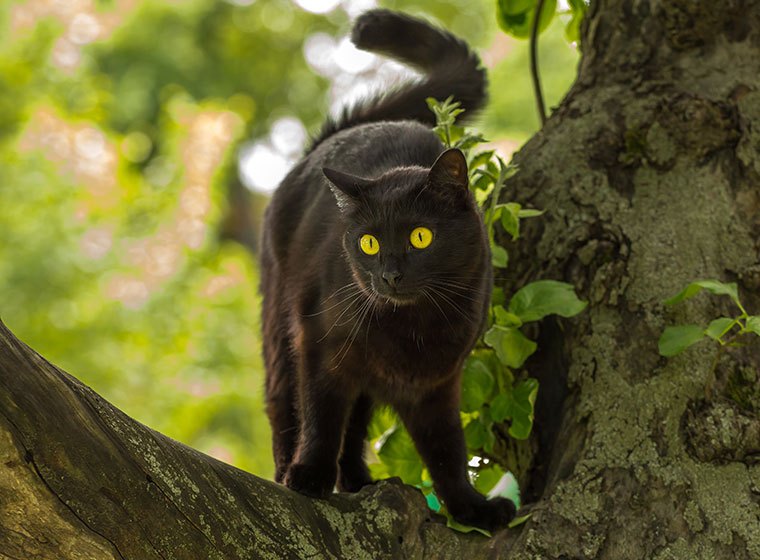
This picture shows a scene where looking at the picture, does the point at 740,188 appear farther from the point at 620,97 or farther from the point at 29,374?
the point at 29,374

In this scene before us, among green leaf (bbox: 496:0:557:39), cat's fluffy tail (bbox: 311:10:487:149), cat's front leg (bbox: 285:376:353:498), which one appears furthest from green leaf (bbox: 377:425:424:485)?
green leaf (bbox: 496:0:557:39)

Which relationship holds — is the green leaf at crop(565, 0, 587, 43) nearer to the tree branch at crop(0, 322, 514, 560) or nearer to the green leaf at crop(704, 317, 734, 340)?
the green leaf at crop(704, 317, 734, 340)

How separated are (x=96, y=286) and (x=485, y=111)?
11.6ft

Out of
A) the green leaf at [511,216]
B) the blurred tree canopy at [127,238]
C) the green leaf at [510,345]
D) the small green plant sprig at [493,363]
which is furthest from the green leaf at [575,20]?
the blurred tree canopy at [127,238]

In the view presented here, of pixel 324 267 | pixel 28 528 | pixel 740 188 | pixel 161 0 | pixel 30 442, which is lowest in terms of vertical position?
pixel 28 528

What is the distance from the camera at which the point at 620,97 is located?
2.17 metres

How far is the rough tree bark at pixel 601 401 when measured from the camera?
3.89 ft

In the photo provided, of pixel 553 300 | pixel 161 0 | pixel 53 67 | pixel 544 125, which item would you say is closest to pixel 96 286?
pixel 53 67

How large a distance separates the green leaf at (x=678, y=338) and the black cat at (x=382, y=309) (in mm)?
406

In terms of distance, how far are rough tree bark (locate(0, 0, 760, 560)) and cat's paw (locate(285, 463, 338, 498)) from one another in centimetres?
6

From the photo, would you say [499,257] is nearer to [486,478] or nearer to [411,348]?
[411,348]

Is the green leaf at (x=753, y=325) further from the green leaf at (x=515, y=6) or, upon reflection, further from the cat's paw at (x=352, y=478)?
the green leaf at (x=515, y=6)

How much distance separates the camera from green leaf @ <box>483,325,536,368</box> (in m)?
1.86

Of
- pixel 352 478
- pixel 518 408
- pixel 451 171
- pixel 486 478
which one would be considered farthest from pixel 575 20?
pixel 352 478
